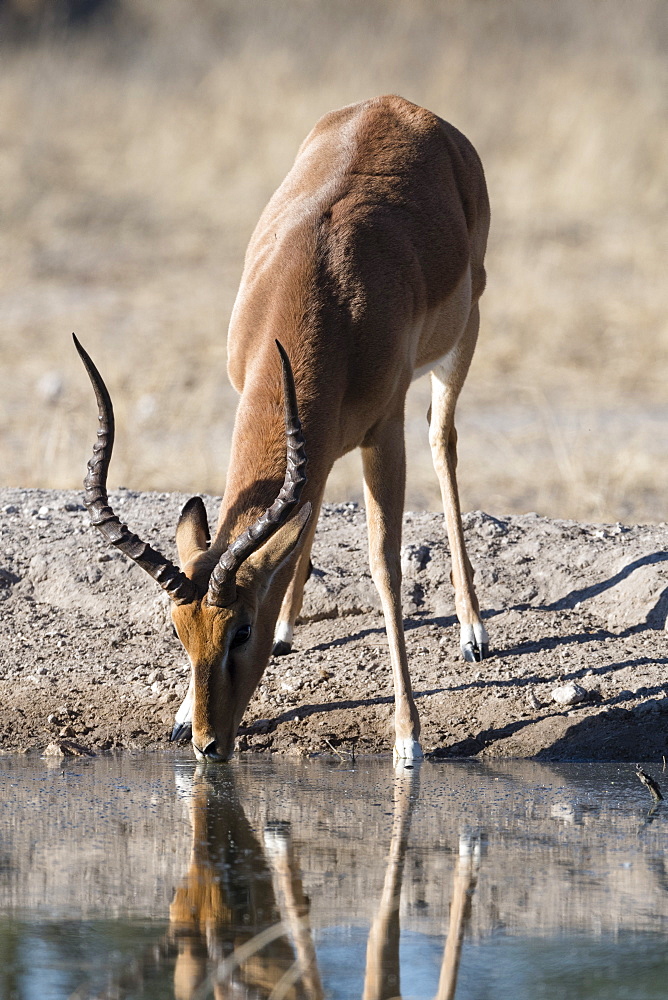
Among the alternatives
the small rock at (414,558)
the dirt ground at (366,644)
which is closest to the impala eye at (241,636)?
the dirt ground at (366,644)

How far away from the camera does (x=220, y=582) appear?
4.75 metres

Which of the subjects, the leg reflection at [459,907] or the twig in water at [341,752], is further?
the twig in water at [341,752]

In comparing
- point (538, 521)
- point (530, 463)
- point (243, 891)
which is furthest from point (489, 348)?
point (243, 891)

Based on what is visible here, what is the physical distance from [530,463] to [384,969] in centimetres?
791

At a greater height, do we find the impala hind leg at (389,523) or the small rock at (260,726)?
the impala hind leg at (389,523)

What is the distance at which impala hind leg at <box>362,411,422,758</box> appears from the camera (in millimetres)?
5883

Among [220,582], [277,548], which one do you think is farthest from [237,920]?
[277,548]

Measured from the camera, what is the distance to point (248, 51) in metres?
24.5

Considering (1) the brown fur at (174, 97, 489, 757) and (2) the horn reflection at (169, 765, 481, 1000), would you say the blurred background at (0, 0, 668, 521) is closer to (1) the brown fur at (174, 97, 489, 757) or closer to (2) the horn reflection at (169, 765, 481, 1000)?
(1) the brown fur at (174, 97, 489, 757)

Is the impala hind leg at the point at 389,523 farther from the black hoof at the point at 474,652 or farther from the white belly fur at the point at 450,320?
the white belly fur at the point at 450,320

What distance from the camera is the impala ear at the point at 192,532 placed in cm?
527

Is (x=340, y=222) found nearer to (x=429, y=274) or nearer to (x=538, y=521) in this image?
(x=429, y=274)

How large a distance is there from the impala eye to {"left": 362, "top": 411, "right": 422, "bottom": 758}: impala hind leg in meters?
1.05

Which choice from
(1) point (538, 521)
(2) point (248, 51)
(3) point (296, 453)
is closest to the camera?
(3) point (296, 453)
